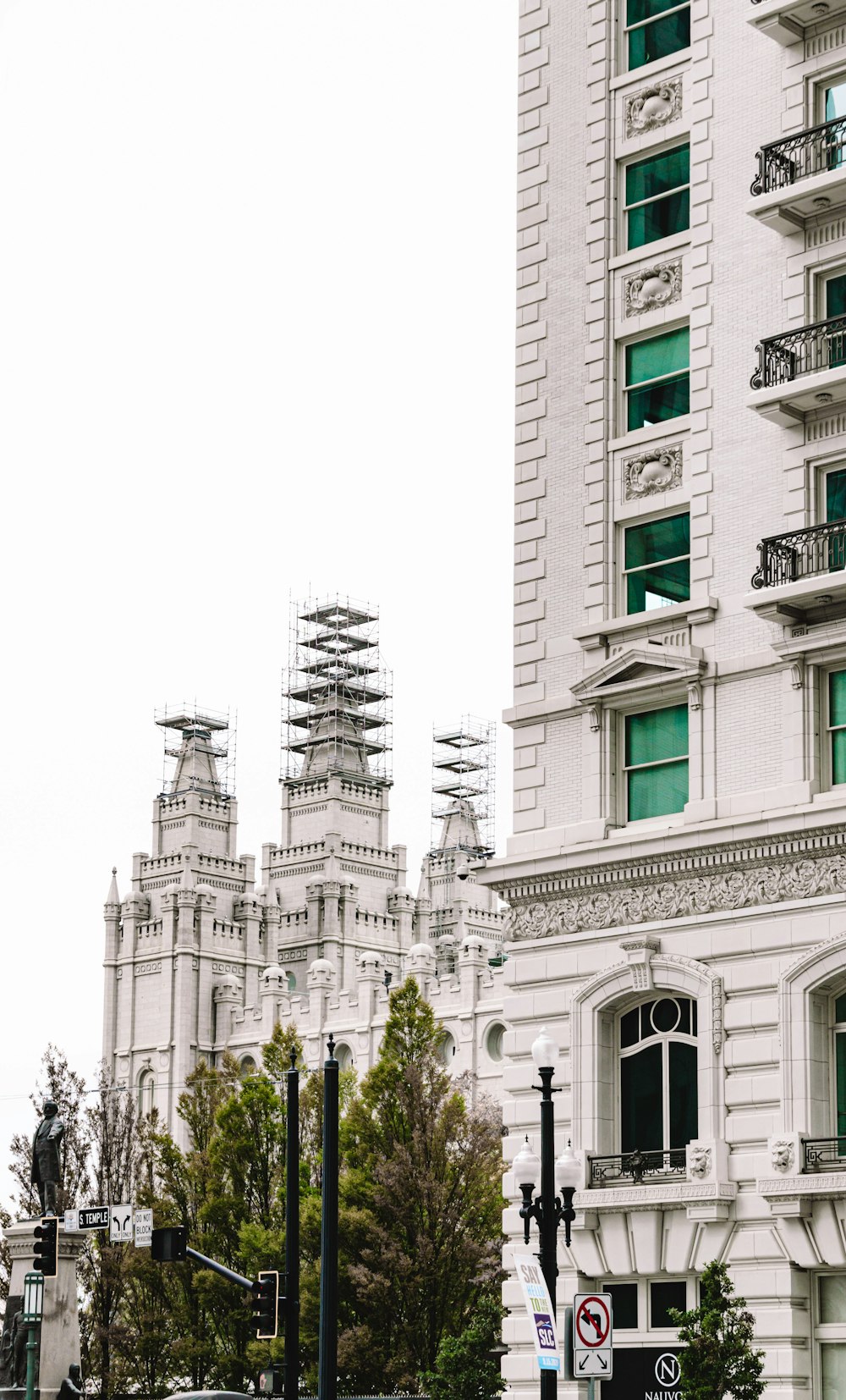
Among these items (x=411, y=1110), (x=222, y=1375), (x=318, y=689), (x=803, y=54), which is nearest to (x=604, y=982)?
(x=803, y=54)

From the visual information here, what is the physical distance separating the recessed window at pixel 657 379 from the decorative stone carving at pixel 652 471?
0.60 m

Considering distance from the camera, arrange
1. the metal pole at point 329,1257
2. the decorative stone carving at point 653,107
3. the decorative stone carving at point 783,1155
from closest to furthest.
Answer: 1. the metal pole at point 329,1257
2. the decorative stone carving at point 783,1155
3. the decorative stone carving at point 653,107

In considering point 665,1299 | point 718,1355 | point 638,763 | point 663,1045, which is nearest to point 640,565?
point 638,763

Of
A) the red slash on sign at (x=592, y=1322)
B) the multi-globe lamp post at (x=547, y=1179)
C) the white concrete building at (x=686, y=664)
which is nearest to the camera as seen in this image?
the multi-globe lamp post at (x=547, y=1179)

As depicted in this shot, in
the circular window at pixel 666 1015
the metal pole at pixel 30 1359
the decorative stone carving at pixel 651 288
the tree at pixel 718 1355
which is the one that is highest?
the decorative stone carving at pixel 651 288

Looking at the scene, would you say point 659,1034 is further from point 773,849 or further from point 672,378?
point 672,378

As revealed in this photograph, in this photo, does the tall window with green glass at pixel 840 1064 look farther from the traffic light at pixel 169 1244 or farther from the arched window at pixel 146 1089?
the arched window at pixel 146 1089

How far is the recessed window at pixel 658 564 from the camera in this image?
108ft

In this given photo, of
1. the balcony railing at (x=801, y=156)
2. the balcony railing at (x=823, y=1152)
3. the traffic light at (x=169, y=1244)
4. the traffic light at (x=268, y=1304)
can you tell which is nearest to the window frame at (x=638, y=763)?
the balcony railing at (x=823, y=1152)

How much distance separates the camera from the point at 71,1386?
4222 centimetres

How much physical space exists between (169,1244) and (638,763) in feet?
38.8

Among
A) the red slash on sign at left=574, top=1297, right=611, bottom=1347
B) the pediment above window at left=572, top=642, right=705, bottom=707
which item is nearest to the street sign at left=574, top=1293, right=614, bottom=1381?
the red slash on sign at left=574, top=1297, right=611, bottom=1347

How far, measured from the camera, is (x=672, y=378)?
33.8 m

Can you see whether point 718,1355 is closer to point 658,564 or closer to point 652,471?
point 658,564
